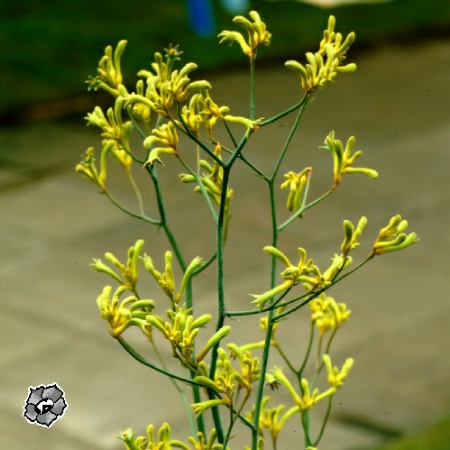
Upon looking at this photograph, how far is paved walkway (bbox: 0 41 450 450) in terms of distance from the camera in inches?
196

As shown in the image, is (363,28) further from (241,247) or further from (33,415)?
(33,415)

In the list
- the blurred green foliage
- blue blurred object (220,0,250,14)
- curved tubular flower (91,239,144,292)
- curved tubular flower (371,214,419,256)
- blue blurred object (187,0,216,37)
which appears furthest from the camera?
blue blurred object (220,0,250,14)

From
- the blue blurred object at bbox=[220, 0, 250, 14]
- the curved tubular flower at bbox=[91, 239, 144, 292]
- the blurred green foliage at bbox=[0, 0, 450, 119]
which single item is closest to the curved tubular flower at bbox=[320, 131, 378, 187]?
the curved tubular flower at bbox=[91, 239, 144, 292]

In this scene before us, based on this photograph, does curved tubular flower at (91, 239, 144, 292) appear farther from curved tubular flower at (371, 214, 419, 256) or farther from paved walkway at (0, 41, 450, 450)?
paved walkway at (0, 41, 450, 450)

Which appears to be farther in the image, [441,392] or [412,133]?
[412,133]

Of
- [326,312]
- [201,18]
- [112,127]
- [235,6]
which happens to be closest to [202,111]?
[112,127]

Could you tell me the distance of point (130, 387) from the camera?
5188mm

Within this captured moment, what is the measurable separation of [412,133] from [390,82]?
1631 millimetres

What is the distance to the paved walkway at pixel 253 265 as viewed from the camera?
16.3ft

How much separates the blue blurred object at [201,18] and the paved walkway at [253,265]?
1169 mm

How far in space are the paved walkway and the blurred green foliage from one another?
72 cm

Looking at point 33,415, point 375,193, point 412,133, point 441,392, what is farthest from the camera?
point 412,133

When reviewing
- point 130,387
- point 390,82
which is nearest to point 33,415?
point 130,387

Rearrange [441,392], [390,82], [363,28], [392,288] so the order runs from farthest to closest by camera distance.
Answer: [363,28] < [390,82] < [392,288] < [441,392]
